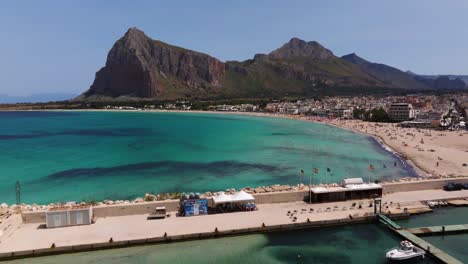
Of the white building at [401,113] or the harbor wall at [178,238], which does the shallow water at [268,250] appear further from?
the white building at [401,113]

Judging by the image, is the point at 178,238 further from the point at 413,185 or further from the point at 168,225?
the point at 413,185

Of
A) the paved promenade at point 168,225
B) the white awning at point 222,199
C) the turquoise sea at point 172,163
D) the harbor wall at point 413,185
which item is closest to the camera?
the paved promenade at point 168,225

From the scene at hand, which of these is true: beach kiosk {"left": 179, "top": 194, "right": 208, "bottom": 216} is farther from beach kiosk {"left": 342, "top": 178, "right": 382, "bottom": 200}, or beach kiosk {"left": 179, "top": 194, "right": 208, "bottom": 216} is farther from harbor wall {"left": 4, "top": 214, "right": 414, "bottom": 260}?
beach kiosk {"left": 342, "top": 178, "right": 382, "bottom": 200}

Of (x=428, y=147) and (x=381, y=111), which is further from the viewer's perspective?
(x=381, y=111)

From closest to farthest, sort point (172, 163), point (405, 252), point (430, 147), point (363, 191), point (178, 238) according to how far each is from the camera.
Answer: point (405, 252), point (178, 238), point (363, 191), point (172, 163), point (430, 147)

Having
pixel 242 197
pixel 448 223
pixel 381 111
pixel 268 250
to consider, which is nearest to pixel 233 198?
pixel 242 197

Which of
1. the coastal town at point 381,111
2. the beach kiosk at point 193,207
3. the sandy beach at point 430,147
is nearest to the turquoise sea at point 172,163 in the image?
the sandy beach at point 430,147
